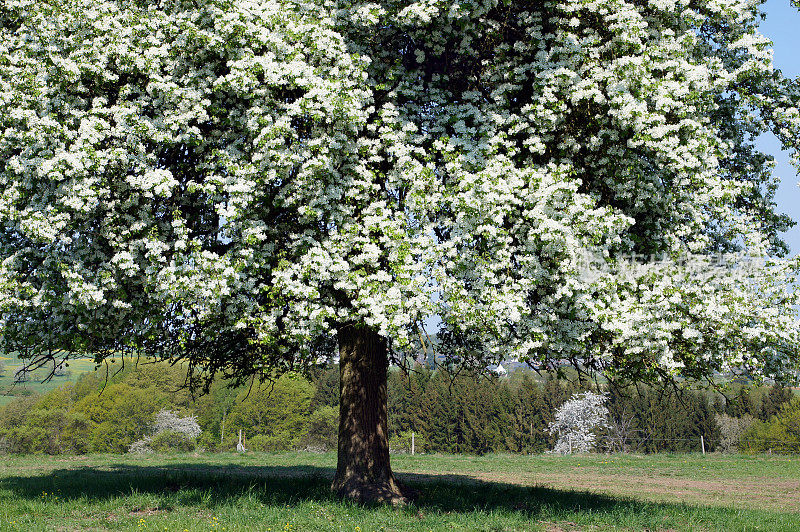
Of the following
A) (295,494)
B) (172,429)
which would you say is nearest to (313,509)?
(295,494)

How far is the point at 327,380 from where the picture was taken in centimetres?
11250

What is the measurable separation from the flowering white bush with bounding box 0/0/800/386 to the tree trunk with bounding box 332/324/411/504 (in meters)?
2.55

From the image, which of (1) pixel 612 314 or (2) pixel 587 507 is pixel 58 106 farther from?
(2) pixel 587 507

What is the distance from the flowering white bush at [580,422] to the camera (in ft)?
268

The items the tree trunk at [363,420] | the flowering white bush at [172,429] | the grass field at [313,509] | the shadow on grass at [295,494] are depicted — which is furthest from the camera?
the flowering white bush at [172,429]

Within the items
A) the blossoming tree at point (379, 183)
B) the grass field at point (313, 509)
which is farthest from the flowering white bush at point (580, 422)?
the blossoming tree at point (379, 183)

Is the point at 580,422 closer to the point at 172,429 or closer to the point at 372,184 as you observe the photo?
the point at 172,429

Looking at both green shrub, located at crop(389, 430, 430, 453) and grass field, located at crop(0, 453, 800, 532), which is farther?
green shrub, located at crop(389, 430, 430, 453)

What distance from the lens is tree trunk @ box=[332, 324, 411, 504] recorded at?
1447cm

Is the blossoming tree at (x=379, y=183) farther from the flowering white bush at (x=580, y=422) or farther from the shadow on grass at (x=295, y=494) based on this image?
the flowering white bush at (x=580, y=422)

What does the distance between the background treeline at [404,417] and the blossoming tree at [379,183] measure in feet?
249

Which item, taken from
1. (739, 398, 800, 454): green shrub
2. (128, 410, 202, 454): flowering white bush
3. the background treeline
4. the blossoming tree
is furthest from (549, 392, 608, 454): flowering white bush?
the blossoming tree

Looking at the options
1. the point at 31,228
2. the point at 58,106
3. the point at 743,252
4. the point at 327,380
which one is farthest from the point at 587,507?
the point at 327,380

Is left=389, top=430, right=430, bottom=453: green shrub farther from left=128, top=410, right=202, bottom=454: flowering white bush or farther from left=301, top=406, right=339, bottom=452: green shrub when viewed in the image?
left=128, top=410, right=202, bottom=454: flowering white bush
